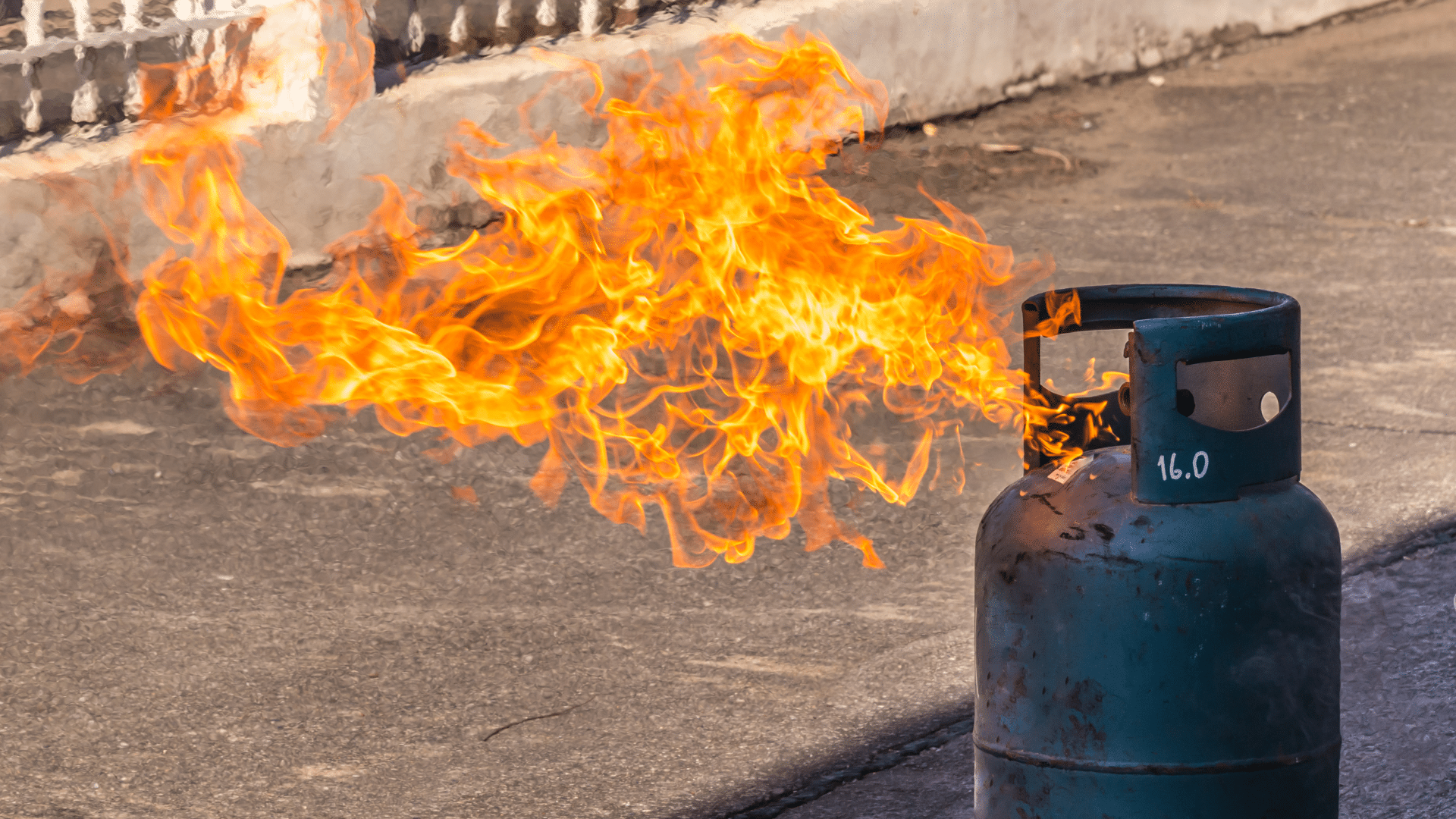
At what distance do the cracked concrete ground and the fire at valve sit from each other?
193mm

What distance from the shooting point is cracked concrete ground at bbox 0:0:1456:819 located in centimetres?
370

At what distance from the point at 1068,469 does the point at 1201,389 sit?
289mm

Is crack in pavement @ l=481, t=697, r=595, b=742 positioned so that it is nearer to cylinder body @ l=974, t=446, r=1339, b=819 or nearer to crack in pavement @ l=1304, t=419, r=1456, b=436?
cylinder body @ l=974, t=446, r=1339, b=819

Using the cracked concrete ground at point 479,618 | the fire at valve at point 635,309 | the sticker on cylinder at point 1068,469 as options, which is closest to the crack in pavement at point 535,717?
the cracked concrete ground at point 479,618

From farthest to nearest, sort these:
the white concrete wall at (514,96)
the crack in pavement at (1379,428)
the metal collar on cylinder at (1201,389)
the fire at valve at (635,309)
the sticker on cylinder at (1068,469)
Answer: the white concrete wall at (514,96), the crack in pavement at (1379,428), the fire at valve at (635,309), the sticker on cylinder at (1068,469), the metal collar on cylinder at (1201,389)

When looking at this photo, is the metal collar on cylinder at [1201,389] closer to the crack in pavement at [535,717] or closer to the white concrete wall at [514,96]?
the crack in pavement at [535,717]

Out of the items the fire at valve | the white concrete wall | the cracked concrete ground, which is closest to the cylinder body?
the fire at valve

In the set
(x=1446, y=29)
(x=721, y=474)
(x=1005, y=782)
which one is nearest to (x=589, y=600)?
(x=721, y=474)

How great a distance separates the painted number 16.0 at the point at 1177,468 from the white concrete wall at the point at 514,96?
4.72m

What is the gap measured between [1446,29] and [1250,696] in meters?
9.39

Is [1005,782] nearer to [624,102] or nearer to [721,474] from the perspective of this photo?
[721,474]

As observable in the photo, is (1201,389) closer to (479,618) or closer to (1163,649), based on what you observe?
(1163,649)

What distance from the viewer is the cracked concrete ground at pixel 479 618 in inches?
146

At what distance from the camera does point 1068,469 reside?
2883 mm
